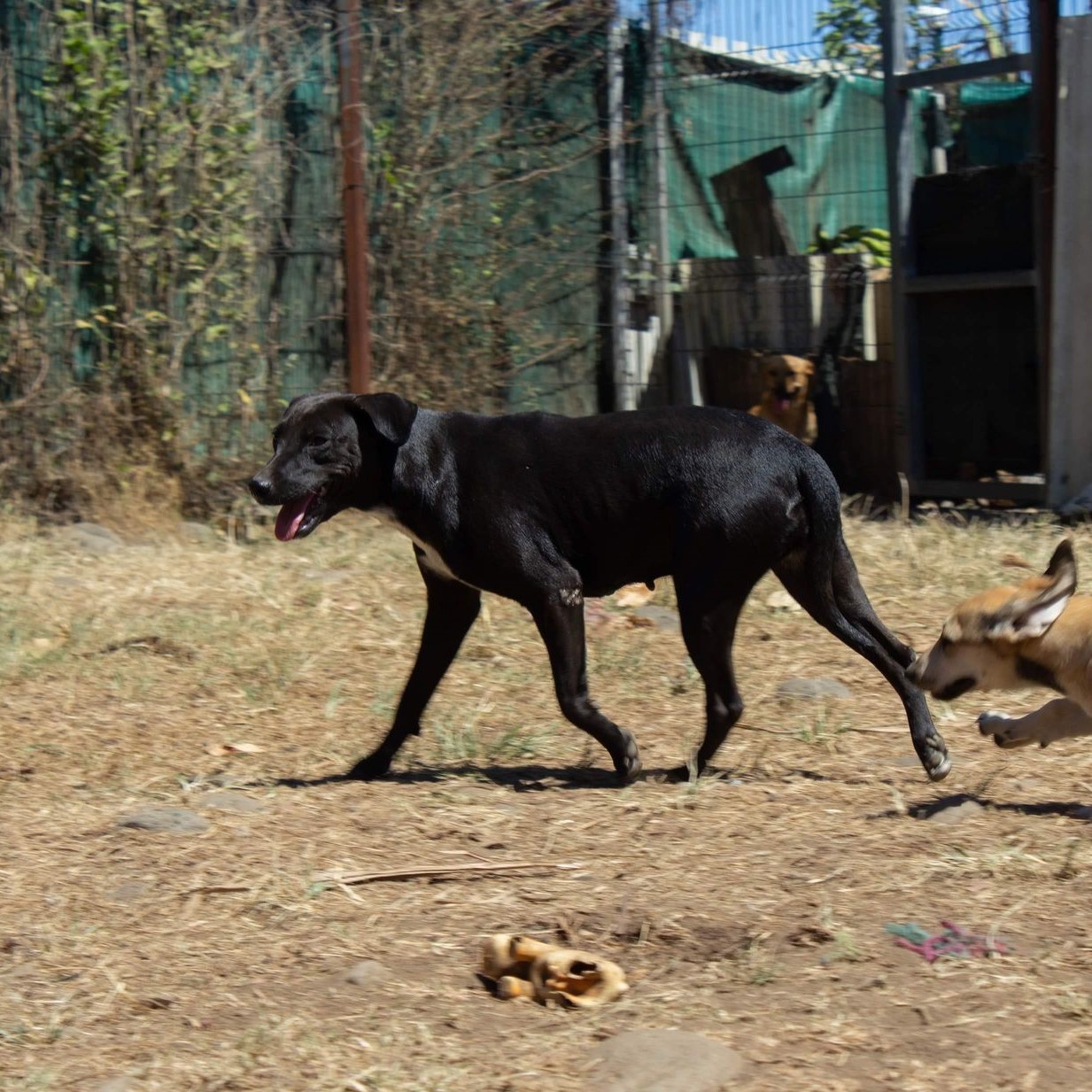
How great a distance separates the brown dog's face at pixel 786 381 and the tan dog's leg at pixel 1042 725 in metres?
5.90

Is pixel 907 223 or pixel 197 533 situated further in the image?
pixel 907 223

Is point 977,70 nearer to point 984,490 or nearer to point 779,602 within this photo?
point 984,490

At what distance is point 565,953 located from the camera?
3674 mm

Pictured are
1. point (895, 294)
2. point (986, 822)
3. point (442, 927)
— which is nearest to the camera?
point (442, 927)

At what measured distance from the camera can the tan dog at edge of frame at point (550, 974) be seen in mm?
3595

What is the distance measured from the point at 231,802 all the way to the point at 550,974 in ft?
5.90

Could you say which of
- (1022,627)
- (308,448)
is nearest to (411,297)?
(308,448)

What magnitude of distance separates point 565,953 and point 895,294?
7.53m

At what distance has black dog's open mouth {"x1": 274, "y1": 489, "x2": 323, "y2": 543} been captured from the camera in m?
5.42

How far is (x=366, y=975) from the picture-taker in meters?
3.76

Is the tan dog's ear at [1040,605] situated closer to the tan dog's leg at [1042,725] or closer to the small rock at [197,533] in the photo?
the tan dog's leg at [1042,725]

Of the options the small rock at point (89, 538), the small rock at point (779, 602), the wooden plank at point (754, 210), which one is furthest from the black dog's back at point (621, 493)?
the wooden plank at point (754, 210)

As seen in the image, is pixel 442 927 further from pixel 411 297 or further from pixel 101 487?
pixel 411 297

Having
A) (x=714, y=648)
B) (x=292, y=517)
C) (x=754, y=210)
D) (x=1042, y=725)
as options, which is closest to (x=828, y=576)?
(x=714, y=648)
